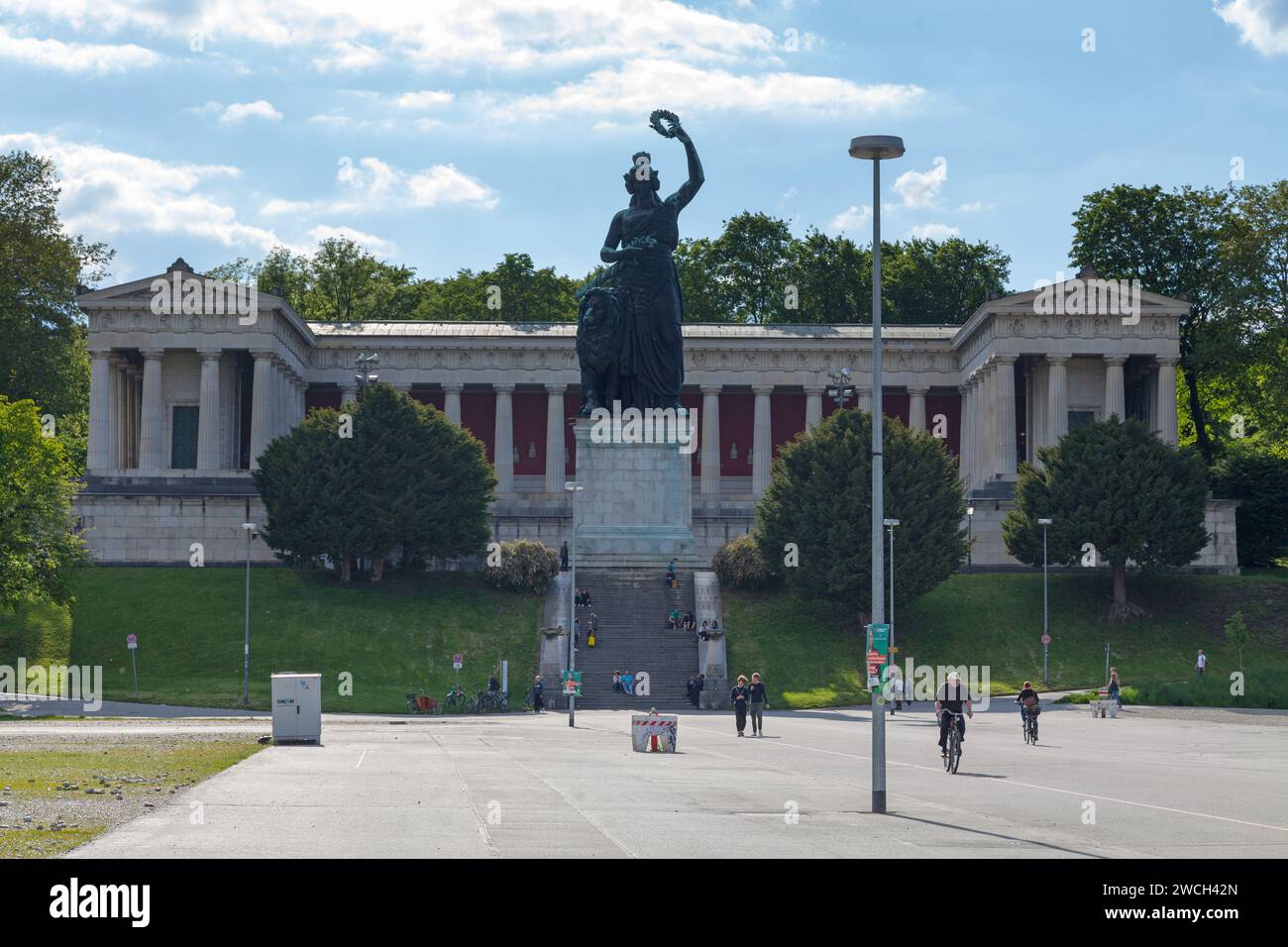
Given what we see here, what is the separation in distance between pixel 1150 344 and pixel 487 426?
140 feet

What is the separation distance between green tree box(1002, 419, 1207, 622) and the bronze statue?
18.5 m

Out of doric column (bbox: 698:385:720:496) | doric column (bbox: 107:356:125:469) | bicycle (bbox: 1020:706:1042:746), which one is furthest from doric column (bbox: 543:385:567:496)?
bicycle (bbox: 1020:706:1042:746)

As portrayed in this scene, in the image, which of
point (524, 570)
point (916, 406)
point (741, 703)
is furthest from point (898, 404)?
point (741, 703)

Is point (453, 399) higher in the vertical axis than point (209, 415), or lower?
higher

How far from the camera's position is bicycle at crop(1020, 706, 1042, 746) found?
43.2 metres

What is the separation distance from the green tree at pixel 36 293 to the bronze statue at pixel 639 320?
40.5 meters

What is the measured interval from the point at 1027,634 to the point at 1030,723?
107 feet

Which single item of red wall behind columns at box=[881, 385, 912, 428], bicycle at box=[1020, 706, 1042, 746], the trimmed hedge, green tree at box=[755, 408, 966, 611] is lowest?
bicycle at box=[1020, 706, 1042, 746]

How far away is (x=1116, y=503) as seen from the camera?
78.8 m

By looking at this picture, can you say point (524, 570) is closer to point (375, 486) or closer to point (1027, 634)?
point (375, 486)

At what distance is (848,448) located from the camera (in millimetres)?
78062

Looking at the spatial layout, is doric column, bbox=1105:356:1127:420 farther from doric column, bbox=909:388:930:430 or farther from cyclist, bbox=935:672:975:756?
cyclist, bbox=935:672:975:756
